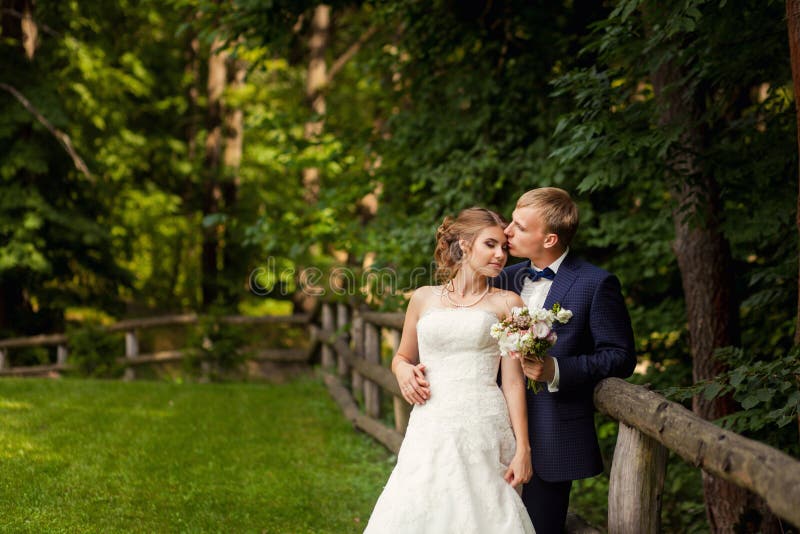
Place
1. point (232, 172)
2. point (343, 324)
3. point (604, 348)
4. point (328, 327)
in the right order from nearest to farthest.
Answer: point (604, 348) → point (343, 324) → point (328, 327) → point (232, 172)

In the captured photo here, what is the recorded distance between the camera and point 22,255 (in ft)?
42.9

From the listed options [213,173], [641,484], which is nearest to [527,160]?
[641,484]

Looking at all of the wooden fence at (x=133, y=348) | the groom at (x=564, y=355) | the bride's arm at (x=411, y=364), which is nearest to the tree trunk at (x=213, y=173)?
the wooden fence at (x=133, y=348)

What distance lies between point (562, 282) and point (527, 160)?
3.78 metres

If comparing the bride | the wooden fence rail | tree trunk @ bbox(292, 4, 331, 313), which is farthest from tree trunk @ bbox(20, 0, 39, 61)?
→ the wooden fence rail

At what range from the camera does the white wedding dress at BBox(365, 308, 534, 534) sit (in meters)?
3.09

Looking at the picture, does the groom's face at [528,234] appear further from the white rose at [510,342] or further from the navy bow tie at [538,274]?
the white rose at [510,342]

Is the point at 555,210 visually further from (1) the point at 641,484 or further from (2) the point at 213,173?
(2) the point at 213,173

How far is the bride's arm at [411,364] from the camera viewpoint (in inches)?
134

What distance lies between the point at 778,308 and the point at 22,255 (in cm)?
1173

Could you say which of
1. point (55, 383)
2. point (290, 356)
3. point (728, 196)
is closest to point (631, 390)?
point (728, 196)

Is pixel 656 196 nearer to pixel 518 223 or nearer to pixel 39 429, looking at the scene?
pixel 518 223

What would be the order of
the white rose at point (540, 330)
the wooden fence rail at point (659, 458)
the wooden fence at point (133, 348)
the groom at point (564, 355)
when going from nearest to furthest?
the wooden fence rail at point (659, 458) → the white rose at point (540, 330) → the groom at point (564, 355) → the wooden fence at point (133, 348)

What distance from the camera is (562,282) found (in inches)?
129
